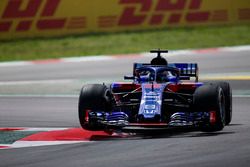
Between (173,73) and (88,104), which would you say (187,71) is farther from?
(88,104)

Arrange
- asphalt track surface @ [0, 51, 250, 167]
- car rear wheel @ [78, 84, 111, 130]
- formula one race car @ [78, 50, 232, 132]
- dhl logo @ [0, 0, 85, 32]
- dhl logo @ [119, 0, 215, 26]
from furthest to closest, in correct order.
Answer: dhl logo @ [119, 0, 215, 26] < dhl logo @ [0, 0, 85, 32] < car rear wheel @ [78, 84, 111, 130] < formula one race car @ [78, 50, 232, 132] < asphalt track surface @ [0, 51, 250, 167]

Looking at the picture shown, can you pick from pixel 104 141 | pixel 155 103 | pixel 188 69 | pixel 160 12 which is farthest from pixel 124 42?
pixel 104 141

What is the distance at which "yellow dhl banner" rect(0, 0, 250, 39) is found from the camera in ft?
98.0

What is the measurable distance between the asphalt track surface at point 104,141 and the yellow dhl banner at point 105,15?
119 inches

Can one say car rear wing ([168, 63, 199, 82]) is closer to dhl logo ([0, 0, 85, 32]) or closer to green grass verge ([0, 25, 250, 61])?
green grass verge ([0, 25, 250, 61])

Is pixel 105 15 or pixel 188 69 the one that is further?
pixel 105 15

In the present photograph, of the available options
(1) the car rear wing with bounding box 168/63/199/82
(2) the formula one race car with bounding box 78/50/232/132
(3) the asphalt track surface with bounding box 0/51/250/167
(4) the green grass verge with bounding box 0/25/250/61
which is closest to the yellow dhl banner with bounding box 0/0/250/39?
(4) the green grass verge with bounding box 0/25/250/61

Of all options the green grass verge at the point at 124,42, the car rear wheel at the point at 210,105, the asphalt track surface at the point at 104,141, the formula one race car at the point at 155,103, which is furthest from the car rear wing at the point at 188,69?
the green grass verge at the point at 124,42

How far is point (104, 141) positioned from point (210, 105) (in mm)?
1686

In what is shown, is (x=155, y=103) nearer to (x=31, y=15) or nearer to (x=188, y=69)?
(x=188, y=69)

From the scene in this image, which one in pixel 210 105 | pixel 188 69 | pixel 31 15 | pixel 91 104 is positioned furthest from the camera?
pixel 31 15

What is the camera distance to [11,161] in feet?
36.8

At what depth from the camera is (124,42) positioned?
30.2 m

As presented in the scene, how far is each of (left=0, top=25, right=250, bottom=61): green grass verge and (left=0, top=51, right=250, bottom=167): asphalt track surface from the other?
2.24m
